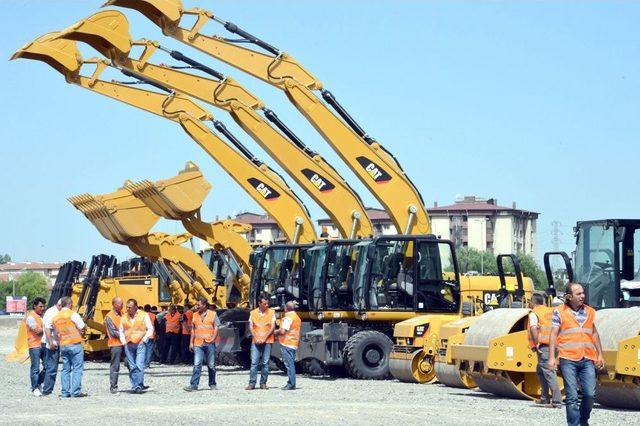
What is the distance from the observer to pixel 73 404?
21797 millimetres

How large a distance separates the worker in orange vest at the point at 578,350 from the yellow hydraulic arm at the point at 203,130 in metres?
18.5

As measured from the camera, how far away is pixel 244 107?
35219mm

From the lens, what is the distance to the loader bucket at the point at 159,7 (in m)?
35.0

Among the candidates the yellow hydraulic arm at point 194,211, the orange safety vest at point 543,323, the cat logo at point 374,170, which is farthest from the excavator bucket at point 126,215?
the orange safety vest at point 543,323

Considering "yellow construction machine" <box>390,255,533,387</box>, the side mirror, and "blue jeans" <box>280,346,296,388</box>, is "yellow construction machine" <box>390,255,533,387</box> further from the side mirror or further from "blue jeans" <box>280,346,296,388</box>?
"blue jeans" <box>280,346,296,388</box>

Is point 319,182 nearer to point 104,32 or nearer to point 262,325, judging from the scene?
point 104,32

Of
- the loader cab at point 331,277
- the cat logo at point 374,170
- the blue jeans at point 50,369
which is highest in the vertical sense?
the cat logo at point 374,170

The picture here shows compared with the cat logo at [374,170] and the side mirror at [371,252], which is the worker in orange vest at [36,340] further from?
the cat logo at [374,170]

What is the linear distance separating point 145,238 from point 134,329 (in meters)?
14.0

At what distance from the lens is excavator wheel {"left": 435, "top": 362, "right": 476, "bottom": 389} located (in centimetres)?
2400

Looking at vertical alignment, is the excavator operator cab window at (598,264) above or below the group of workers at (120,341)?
above

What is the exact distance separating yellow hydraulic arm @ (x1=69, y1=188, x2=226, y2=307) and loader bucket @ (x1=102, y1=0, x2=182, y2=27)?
15.5 ft

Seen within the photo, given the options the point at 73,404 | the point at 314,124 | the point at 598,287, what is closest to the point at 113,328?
the point at 73,404

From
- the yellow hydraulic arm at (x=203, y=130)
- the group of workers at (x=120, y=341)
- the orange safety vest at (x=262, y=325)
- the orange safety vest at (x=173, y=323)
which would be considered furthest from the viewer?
the orange safety vest at (x=173, y=323)
